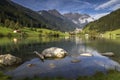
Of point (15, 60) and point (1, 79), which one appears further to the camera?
point (15, 60)

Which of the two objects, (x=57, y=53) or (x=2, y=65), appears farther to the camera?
(x=57, y=53)

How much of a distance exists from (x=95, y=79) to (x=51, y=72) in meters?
12.0

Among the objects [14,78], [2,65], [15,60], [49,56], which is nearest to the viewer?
[14,78]

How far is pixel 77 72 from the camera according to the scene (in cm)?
3950

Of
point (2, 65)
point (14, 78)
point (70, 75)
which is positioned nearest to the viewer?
point (14, 78)

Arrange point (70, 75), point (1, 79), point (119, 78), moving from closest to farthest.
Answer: point (119, 78)
point (1, 79)
point (70, 75)

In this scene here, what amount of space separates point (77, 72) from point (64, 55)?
25177 millimetres

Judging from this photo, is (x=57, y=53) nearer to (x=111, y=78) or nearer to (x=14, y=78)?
(x=14, y=78)

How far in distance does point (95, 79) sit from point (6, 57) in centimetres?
2672

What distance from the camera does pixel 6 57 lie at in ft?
162

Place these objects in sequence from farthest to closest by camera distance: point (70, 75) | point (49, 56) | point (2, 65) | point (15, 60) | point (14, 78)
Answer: point (49, 56) < point (15, 60) < point (2, 65) < point (70, 75) < point (14, 78)

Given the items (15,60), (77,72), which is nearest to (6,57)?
(15,60)

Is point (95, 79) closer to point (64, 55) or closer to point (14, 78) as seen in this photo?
point (14, 78)

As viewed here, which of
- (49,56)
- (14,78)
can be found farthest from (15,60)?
(14,78)
